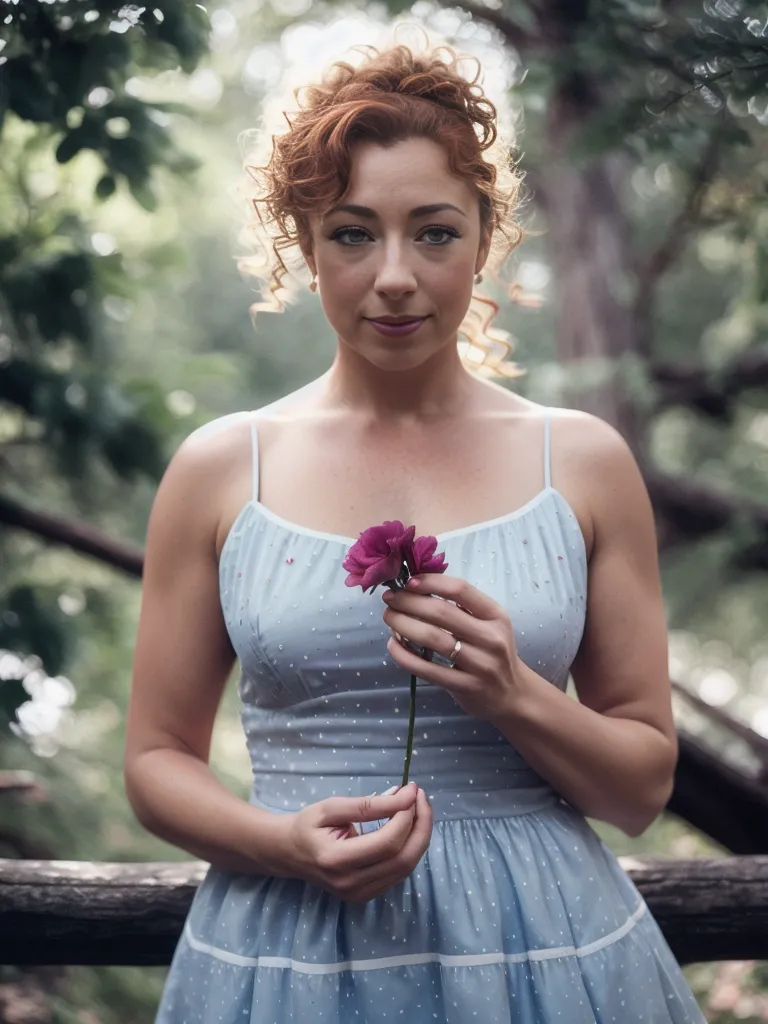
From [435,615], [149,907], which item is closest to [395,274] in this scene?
[435,615]

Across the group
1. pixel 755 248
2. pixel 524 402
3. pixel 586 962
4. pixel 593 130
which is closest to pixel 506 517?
pixel 524 402

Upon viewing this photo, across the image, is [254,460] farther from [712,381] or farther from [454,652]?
[712,381]

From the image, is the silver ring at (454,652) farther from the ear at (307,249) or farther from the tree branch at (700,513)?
the tree branch at (700,513)

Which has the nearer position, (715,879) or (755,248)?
(715,879)

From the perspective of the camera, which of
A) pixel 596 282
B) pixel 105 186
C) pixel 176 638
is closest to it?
pixel 176 638

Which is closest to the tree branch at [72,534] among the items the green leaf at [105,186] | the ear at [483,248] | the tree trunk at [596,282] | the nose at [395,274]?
the green leaf at [105,186]

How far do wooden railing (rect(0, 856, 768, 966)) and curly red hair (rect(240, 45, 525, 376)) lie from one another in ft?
4.15

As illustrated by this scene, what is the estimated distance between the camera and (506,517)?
5.91 ft

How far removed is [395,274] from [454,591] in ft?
1.58

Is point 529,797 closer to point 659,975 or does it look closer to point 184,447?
point 659,975

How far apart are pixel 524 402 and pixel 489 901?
2.66ft

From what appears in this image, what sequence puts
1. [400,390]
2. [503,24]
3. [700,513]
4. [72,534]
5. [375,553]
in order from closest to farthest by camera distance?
[375,553] → [400,390] → [72,534] → [503,24] → [700,513]

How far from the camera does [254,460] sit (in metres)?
1.88

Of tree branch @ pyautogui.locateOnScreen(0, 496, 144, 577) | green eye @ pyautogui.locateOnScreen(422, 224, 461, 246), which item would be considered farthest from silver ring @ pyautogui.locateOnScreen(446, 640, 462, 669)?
tree branch @ pyautogui.locateOnScreen(0, 496, 144, 577)
